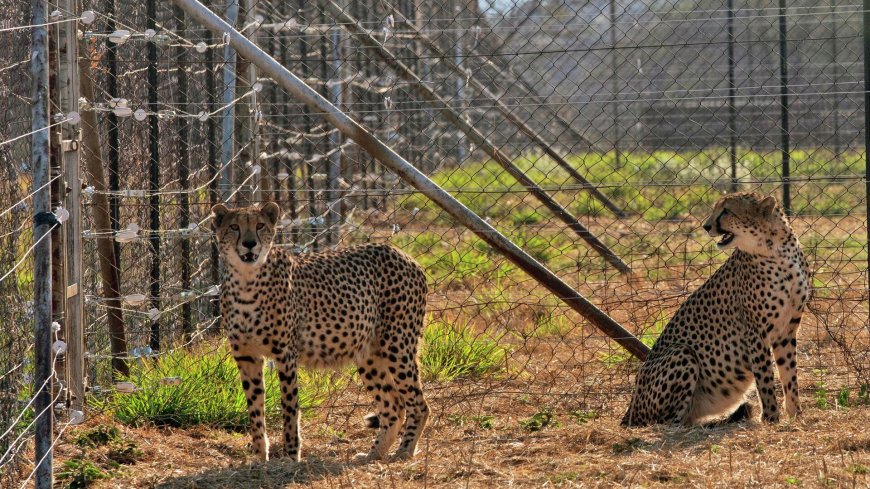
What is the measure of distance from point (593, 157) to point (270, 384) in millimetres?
12184

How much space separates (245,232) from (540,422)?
155 centimetres

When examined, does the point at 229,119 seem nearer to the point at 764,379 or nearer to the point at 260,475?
the point at 260,475

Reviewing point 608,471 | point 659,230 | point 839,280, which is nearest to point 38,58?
point 608,471

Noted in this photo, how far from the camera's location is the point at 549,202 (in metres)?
6.29

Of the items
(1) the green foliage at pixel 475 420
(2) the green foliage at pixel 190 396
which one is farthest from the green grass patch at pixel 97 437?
(1) the green foliage at pixel 475 420

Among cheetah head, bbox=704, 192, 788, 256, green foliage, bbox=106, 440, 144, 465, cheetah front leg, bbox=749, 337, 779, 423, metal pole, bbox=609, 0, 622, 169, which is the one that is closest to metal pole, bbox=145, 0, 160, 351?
green foliage, bbox=106, 440, 144, 465

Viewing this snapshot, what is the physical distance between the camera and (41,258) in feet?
11.1

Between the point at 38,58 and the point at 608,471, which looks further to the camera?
the point at 608,471

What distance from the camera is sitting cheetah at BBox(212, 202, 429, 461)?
15.3 feet

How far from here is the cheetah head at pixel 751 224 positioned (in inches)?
199

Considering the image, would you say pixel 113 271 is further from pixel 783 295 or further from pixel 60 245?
pixel 783 295

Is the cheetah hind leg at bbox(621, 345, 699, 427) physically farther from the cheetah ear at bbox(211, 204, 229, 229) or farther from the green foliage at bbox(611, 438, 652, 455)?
the cheetah ear at bbox(211, 204, 229, 229)

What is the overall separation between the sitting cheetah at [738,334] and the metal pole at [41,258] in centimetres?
256

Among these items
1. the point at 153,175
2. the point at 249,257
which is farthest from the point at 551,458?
the point at 153,175
